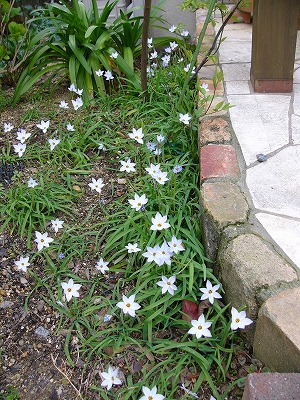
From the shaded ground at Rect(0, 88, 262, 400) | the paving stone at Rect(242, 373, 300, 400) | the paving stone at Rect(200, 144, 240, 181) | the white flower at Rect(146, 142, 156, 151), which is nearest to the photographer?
the paving stone at Rect(242, 373, 300, 400)

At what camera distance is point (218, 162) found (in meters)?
2.17

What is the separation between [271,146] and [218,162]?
302 mm

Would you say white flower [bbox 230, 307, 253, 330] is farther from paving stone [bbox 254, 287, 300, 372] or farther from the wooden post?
the wooden post

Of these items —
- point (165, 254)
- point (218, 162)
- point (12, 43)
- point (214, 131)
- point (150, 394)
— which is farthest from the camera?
point (12, 43)

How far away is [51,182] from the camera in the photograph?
8.09 ft

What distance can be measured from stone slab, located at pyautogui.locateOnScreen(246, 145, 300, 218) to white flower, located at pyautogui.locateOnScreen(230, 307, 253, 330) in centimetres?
49

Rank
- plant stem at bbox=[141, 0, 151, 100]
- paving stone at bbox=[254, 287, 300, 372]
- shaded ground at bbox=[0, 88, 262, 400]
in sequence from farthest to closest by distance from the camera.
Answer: plant stem at bbox=[141, 0, 151, 100], shaded ground at bbox=[0, 88, 262, 400], paving stone at bbox=[254, 287, 300, 372]

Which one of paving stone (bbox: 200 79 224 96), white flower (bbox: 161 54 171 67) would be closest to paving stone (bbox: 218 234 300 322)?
paving stone (bbox: 200 79 224 96)

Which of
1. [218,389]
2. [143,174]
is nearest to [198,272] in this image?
[218,389]

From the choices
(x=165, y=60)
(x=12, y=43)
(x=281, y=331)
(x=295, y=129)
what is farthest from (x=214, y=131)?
(x=12, y=43)

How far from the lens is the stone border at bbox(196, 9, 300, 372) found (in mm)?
1498

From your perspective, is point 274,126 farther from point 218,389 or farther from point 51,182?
point 218,389

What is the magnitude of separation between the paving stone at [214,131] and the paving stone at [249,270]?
27.7 inches

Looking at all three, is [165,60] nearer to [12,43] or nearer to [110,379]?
[12,43]
